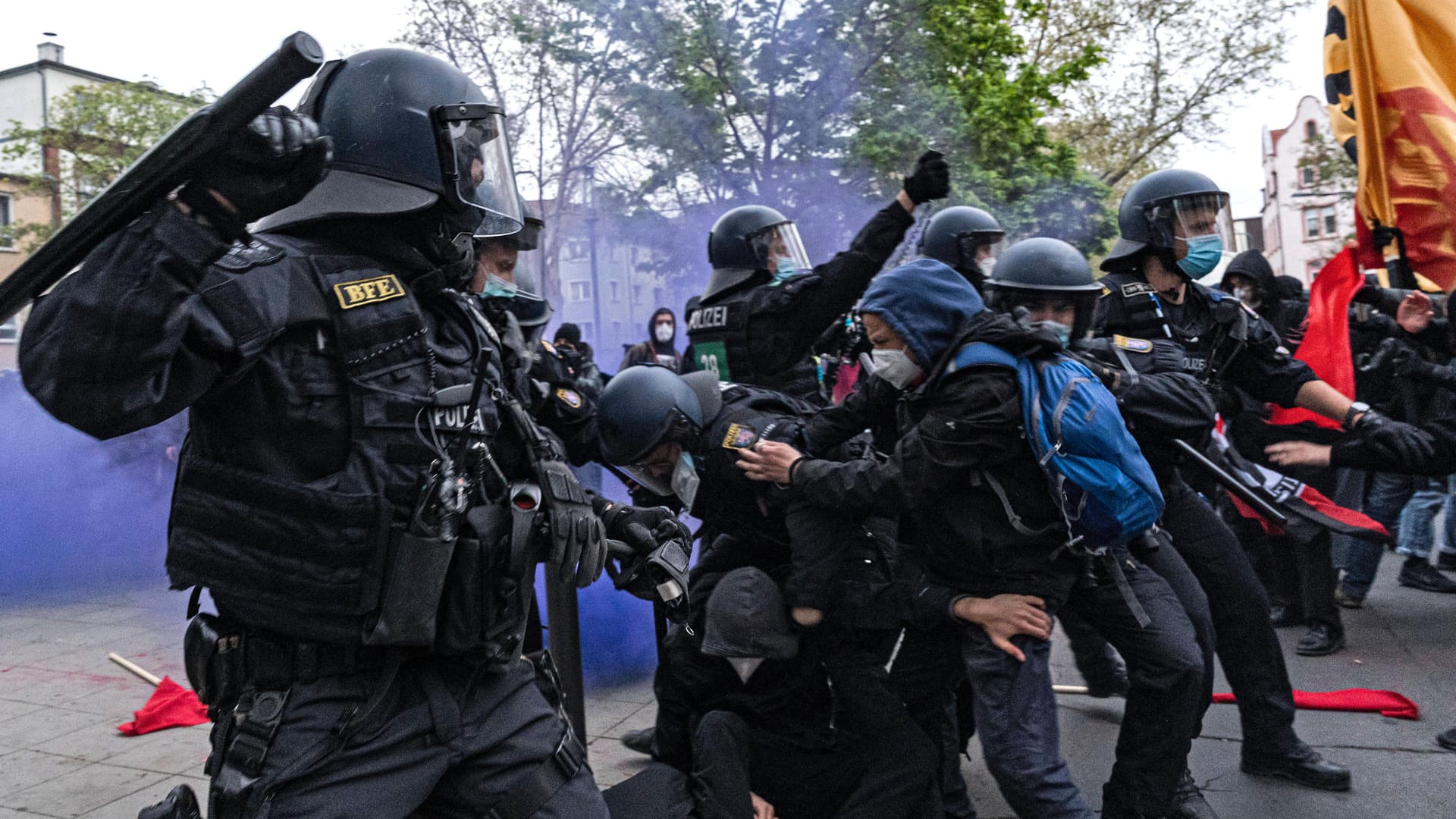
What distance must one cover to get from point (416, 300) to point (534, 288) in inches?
118

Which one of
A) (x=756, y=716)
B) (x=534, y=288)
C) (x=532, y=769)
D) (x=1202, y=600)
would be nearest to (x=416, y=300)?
(x=532, y=769)

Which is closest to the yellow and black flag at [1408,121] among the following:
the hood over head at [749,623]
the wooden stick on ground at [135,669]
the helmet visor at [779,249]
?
the helmet visor at [779,249]

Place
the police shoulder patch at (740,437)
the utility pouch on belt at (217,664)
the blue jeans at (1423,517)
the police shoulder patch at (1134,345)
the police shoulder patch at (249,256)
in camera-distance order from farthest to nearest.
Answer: the blue jeans at (1423,517) → the police shoulder patch at (1134,345) → the police shoulder patch at (740,437) → the utility pouch on belt at (217,664) → the police shoulder patch at (249,256)

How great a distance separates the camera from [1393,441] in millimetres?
3818

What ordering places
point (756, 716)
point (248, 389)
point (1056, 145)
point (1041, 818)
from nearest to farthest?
point (248, 389), point (1041, 818), point (756, 716), point (1056, 145)

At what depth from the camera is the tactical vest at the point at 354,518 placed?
1695 millimetres

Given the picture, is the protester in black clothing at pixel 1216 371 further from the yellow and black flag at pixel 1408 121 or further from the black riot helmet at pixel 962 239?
the yellow and black flag at pixel 1408 121

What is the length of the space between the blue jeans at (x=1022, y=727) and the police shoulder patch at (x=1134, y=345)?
1245mm

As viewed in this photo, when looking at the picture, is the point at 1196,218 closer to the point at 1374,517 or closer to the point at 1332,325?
Result: the point at 1332,325

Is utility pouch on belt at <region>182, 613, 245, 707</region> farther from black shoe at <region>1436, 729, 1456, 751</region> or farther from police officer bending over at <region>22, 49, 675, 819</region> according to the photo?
black shoe at <region>1436, 729, 1456, 751</region>

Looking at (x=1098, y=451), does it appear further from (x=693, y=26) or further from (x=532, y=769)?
(x=693, y=26)

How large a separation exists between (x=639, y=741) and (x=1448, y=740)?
2854 millimetres

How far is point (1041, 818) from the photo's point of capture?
2.70 meters

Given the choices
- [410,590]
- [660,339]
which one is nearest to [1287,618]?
[660,339]
